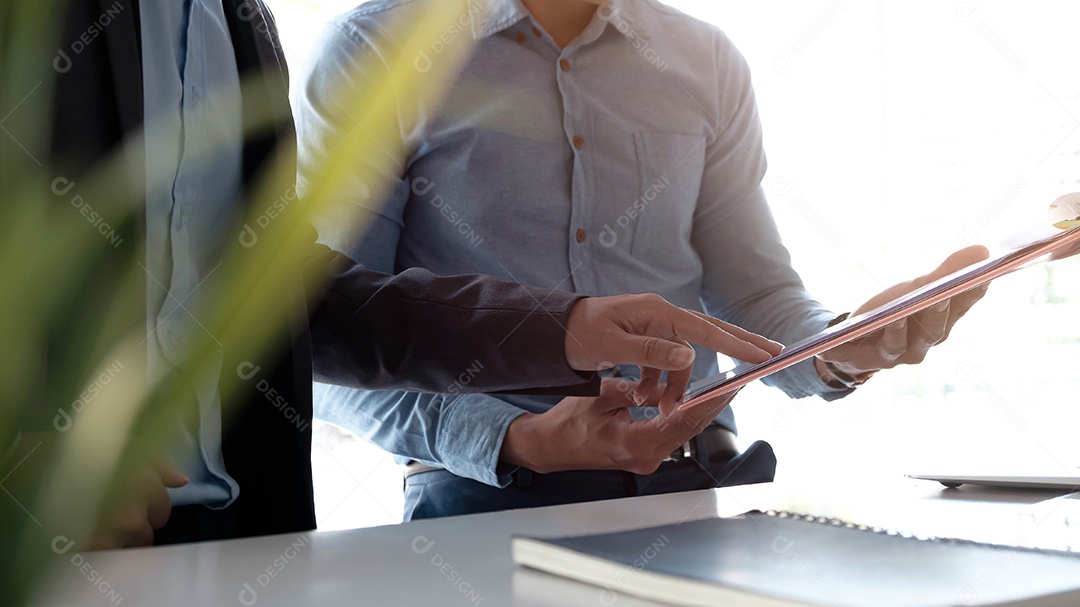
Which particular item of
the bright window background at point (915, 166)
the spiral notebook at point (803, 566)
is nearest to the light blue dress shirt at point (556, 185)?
the spiral notebook at point (803, 566)

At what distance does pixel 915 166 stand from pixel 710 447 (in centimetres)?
270

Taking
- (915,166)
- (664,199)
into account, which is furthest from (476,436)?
(915,166)


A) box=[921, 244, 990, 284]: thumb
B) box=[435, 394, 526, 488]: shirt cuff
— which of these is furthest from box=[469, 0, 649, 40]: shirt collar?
box=[921, 244, 990, 284]: thumb

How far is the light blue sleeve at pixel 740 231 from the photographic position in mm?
1350

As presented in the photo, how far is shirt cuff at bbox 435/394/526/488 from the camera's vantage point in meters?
1.10

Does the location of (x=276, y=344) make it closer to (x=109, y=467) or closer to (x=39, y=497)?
(x=109, y=467)

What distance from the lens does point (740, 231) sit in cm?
139

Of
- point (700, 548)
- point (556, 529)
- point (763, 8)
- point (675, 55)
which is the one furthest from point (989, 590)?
point (763, 8)

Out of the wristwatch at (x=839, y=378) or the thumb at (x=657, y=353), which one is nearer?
the thumb at (x=657, y=353)

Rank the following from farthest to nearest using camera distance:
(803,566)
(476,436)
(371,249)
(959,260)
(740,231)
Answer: (740,231)
(371,249)
(476,436)
(959,260)
(803,566)

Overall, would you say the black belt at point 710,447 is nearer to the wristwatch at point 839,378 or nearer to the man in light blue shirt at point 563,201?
the man in light blue shirt at point 563,201

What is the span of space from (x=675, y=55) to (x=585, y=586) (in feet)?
3.49

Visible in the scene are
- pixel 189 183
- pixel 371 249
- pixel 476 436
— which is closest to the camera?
pixel 189 183

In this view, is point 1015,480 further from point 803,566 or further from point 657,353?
point 803,566
